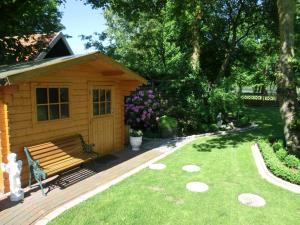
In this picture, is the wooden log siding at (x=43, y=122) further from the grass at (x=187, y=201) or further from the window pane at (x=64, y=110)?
the grass at (x=187, y=201)

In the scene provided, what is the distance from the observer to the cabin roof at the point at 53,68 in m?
5.34

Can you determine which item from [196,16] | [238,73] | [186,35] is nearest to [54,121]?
[196,16]

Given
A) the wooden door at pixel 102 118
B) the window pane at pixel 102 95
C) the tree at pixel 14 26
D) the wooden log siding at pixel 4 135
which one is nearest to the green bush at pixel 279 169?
the wooden door at pixel 102 118

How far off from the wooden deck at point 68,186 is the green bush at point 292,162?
4.08 m

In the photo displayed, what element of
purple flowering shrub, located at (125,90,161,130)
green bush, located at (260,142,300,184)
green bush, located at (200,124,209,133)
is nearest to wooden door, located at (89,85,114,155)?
purple flowering shrub, located at (125,90,161,130)

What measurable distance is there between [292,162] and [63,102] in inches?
269

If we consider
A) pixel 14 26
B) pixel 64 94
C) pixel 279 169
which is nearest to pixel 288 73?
Result: pixel 279 169

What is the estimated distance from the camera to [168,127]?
39.6 ft

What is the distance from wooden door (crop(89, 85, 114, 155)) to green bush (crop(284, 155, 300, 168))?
5676mm

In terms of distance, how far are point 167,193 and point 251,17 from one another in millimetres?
17932

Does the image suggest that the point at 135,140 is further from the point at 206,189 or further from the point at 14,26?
the point at 14,26

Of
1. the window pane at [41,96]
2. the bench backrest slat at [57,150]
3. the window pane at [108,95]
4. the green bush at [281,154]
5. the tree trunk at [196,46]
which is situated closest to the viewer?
the bench backrest slat at [57,150]

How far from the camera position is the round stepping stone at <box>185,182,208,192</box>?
21.4 ft

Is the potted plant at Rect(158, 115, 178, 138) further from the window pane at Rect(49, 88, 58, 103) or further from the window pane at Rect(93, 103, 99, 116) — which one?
the window pane at Rect(49, 88, 58, 103)
